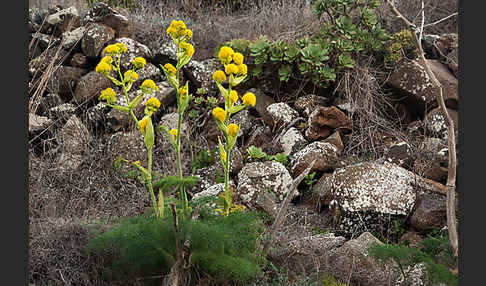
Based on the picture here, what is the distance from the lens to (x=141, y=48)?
208 inches

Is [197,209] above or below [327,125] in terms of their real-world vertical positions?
above

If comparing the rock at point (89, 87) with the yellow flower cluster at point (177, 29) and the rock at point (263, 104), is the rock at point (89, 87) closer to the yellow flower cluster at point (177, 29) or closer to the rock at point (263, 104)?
the rock at point (263, 104)

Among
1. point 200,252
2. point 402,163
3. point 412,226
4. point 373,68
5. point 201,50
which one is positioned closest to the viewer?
point 200,252

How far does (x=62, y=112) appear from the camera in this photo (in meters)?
4.79

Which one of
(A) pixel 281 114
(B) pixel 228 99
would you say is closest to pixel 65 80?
(A) pixel 281 114

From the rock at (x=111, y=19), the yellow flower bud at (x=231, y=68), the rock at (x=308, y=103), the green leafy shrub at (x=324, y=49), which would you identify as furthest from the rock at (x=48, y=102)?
the yellow flower bud at (x=231, y=68)

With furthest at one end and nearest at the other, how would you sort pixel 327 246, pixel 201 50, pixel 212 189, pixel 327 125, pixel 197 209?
pixel 201 50 < pixel 327 125 < pixel 212 189 < pixel 327 246 < pixel 197 209

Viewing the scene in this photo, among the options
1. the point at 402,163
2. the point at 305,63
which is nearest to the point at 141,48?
the point at 305,63

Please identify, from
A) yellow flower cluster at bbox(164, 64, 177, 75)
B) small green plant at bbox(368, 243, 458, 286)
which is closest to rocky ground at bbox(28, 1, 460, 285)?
small green plant at bbox(368, 243, 458, 286)

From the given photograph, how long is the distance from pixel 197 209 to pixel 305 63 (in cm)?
263

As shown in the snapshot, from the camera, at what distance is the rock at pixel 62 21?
5500mm

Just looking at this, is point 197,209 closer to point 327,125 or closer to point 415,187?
point 415,187

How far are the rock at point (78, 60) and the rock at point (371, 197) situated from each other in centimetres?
308

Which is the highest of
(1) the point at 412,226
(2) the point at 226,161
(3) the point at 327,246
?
(2) the point at 226,161
